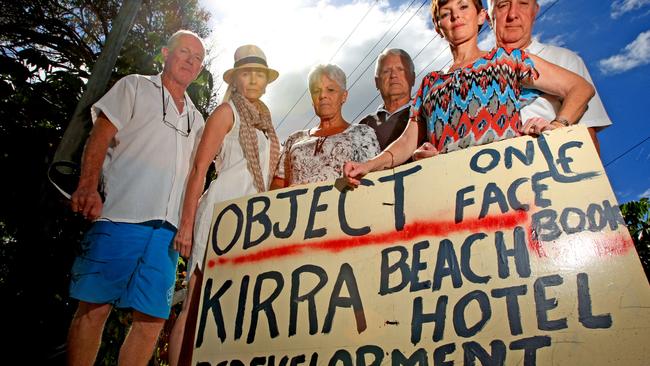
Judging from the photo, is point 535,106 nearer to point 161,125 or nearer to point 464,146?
point 464,146

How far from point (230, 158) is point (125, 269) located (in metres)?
0.68

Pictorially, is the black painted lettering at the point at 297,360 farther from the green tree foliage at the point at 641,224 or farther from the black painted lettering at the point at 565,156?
the green tree foliage at the point at 641,224

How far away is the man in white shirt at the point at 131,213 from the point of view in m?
1.65

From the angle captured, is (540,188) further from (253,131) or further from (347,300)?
(253,131)

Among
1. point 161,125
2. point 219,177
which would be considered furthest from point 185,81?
point 219,177

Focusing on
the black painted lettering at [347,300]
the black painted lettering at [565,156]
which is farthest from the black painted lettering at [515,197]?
the black painted lettering at [347,300]

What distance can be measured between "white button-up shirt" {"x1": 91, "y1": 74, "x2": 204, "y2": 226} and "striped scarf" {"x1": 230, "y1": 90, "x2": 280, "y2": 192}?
11.8 inches

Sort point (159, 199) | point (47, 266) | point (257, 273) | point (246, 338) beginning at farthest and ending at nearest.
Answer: point (47, 266) < point (159, 199) < point (257, 273) < point (246, 338)

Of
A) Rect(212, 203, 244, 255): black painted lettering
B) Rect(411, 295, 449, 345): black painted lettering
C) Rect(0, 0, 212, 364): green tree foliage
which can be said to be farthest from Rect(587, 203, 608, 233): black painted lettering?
Rect(0, 0, 212, 364): green tree foliage

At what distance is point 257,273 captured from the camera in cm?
151

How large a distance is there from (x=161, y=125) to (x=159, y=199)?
0.39m

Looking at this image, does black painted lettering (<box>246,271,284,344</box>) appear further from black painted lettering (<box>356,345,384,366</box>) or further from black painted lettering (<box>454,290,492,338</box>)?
black painted lettering (<box>454,290,492,338</box>)

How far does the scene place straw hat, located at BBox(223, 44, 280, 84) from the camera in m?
2.27

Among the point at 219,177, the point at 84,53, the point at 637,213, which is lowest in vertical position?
the point at 219,177
